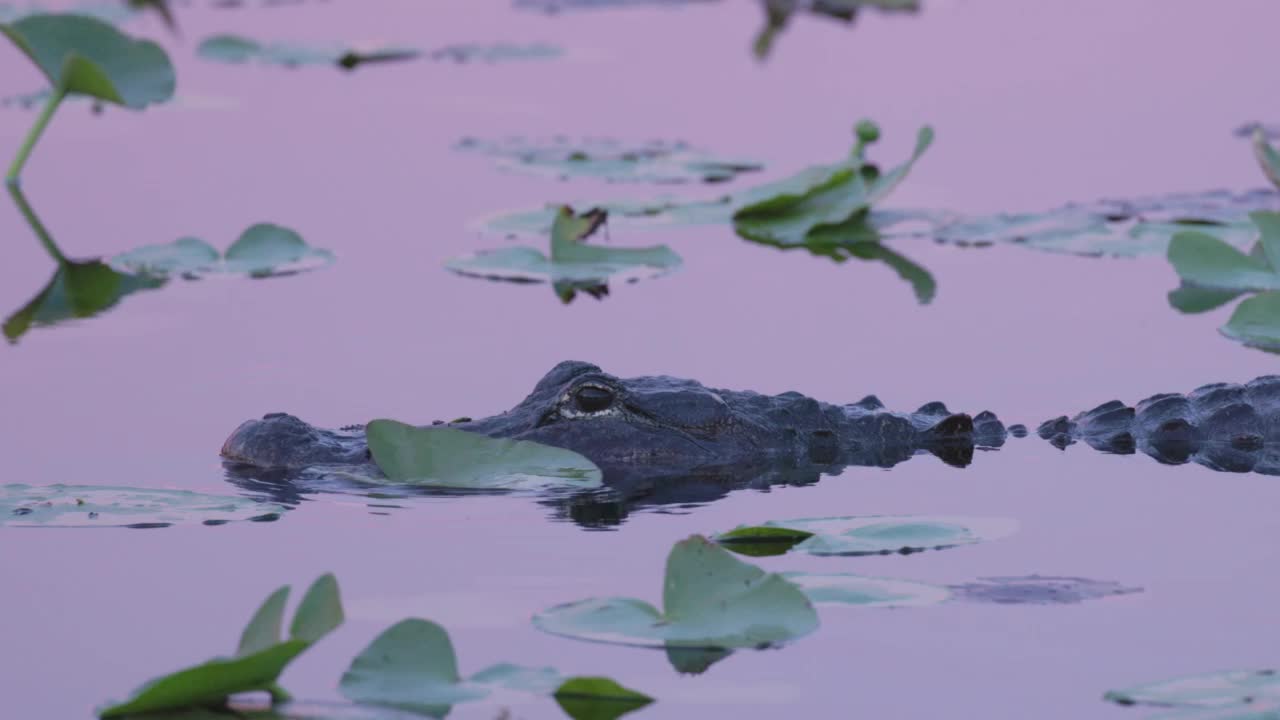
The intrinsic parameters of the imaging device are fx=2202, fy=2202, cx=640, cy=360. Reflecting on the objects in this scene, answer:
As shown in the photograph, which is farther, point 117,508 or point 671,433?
point 671,433

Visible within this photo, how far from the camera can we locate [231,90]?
46.5 feet

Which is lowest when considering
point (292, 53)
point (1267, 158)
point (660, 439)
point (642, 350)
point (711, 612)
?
point (711, 612)

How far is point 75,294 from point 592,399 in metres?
3.21

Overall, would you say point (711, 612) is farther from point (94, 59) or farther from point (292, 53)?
point (292, 53)

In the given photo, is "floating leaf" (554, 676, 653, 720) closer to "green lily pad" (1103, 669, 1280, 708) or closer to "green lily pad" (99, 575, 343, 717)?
"green lily pad" (99, 575, 343, 717)

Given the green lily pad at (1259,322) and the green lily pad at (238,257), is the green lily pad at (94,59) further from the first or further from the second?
the green lily pad at (1259,322)

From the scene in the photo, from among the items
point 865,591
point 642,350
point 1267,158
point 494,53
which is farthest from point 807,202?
point 494,53

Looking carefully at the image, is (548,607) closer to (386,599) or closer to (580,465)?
(386,599)

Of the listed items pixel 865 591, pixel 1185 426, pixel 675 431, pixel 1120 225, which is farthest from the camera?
pixel 1120 225

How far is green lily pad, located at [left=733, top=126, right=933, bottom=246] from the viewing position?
961 centimetres

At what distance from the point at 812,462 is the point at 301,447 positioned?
4.89 feet

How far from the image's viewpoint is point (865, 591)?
4.73 m

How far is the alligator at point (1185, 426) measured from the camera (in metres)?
6.61

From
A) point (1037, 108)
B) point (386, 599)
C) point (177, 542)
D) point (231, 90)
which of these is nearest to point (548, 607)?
point (386, 599)
